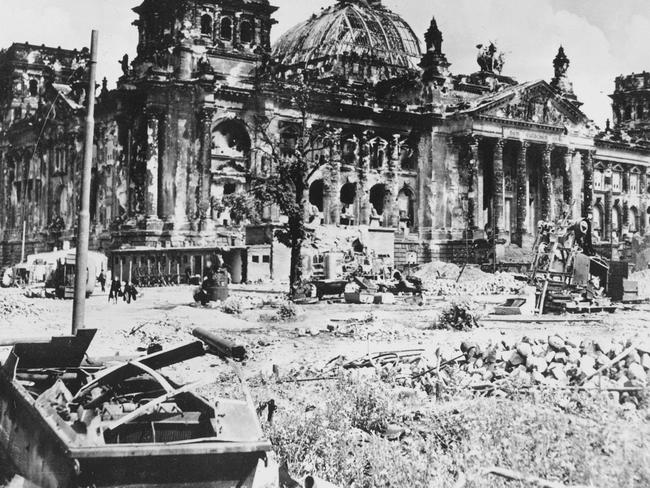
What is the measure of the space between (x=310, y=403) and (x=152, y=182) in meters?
34.9

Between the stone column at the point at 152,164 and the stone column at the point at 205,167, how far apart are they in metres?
2.49

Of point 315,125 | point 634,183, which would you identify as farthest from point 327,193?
point 634,183

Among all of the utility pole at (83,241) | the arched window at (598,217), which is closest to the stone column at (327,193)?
the arched window at (598,217)

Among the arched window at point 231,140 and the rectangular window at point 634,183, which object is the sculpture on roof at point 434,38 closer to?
the arched window at point 231,140

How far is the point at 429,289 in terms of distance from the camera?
34844 mm

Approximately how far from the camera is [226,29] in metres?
47.6

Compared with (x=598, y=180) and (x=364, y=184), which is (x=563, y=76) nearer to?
(x=598, y=180)

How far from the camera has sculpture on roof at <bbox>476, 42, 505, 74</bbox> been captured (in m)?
61.2

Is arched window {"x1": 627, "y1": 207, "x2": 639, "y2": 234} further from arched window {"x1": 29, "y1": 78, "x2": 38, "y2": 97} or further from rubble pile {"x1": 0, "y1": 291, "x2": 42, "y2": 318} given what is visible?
rubble pile {"x1": 0, "y1": 291, "x2": 42, "y2": 318}

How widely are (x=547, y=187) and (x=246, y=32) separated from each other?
25.2 m

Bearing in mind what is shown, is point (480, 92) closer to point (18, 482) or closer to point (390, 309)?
point (390, 309)

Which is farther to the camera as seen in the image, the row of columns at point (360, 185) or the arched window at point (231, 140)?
the row of columns at point (360, 185)

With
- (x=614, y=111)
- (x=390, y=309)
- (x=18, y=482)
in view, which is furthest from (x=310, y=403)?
(x=614, y=111)

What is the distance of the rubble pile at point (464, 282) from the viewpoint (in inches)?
1377
